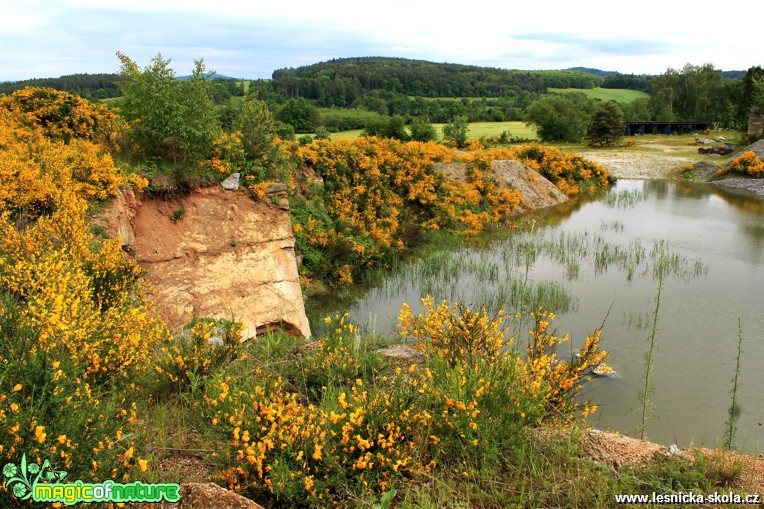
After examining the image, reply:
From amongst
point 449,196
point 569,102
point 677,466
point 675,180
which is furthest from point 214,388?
point 569,102

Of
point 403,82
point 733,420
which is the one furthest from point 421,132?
point 403,82

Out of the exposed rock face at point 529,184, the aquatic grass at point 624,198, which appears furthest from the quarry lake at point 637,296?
the aquatic grass at point 624,198

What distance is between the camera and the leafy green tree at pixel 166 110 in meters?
11.5

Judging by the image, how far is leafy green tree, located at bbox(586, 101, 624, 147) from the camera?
160ft

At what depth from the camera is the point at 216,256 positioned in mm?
11180

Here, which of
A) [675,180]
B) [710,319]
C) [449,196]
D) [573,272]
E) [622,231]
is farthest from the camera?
[675,180]

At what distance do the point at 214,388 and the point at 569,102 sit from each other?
185 feet

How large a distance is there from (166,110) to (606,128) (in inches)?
1805

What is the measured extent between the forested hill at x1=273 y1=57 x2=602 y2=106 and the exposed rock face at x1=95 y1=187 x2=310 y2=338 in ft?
206

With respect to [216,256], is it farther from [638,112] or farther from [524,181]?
[638,112]

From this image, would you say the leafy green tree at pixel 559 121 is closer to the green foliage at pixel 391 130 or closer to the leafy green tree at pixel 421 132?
the leafy green tree at pixel 421 132

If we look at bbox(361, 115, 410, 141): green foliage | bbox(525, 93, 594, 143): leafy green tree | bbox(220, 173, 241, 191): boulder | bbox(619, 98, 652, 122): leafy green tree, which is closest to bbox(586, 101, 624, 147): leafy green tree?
bbox(525, 93, 594, 143): leafy green tree

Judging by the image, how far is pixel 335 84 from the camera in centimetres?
7906

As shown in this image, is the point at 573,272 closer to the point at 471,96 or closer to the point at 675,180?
the point at 675,180
